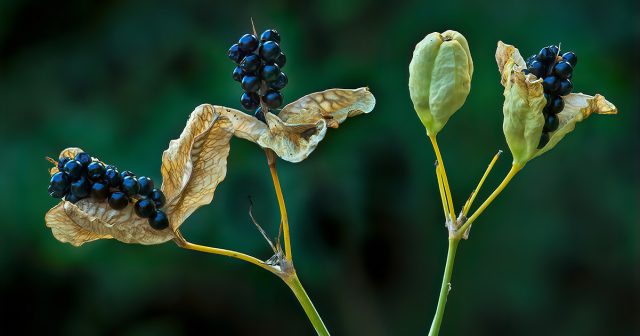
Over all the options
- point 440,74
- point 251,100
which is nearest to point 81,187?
point 251,100

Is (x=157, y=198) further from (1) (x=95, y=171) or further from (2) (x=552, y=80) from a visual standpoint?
(2) (x=552, y=80)

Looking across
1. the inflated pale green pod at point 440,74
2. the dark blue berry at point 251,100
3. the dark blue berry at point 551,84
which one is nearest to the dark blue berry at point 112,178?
the dark blue berry at point 251,100

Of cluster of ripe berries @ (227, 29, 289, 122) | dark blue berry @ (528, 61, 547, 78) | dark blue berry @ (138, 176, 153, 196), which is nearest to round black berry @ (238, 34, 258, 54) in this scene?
cluster of ripe berries @ (227, 29, 289, 122)

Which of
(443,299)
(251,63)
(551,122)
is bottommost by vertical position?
(443,299)

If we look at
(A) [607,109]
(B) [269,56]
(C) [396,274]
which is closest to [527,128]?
(A) [607,109]

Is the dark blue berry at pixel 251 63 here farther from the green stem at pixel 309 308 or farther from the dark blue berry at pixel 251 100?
the green stem at pixel 309 308

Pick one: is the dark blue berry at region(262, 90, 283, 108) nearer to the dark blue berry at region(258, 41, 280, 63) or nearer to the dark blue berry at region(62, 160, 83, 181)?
the dark blue berry at region(258, 41, 280, 63)

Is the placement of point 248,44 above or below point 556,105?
above
